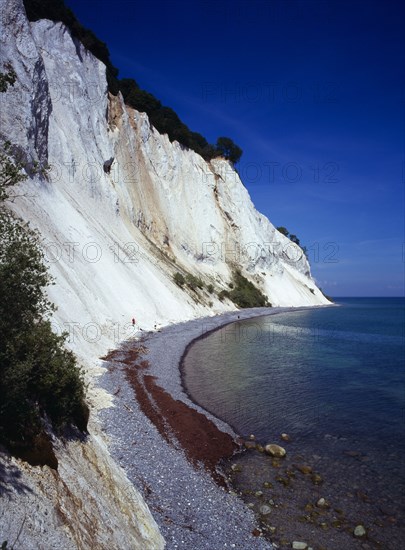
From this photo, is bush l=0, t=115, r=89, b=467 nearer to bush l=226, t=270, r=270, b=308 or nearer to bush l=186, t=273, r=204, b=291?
bush l=186, t=273, r=204, b=291

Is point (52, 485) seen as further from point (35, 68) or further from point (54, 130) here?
point (54, 130)

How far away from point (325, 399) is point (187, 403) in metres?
7.39

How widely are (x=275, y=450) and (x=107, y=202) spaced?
3240cm

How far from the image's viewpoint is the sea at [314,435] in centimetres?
929

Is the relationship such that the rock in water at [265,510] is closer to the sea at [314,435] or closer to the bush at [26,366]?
the sea at [314,435]

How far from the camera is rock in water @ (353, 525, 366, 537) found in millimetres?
8859

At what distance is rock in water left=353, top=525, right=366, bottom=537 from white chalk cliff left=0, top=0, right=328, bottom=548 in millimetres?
5114

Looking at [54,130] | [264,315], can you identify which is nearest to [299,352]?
[264,315]

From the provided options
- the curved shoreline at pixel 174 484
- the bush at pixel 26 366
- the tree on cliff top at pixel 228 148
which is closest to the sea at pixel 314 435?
the curved shoreline at pixel 174 484

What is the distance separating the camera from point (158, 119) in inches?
2339

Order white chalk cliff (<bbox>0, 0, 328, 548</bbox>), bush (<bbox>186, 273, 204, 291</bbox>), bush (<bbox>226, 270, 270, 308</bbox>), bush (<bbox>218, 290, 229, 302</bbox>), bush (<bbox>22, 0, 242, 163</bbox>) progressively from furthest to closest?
bush (<bbox>226, 270, 270, 308</bbox>), bush (<bbox>218, 290, 229, 302</bbox>), bush (<bbox>186, 273, 204, 291</bbox>), bush (<bbox>22, 0, 242, 163</bbox>), white chalk cliff (<bbox>0, 0, 328, 548</bbox>)

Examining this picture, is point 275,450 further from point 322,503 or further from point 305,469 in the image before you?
point 322,503

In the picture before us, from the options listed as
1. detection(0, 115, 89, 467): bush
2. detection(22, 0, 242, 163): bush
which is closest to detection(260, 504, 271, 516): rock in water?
detection(0, 115, 89, 467): bush

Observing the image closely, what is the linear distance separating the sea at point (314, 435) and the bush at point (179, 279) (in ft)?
43.8
